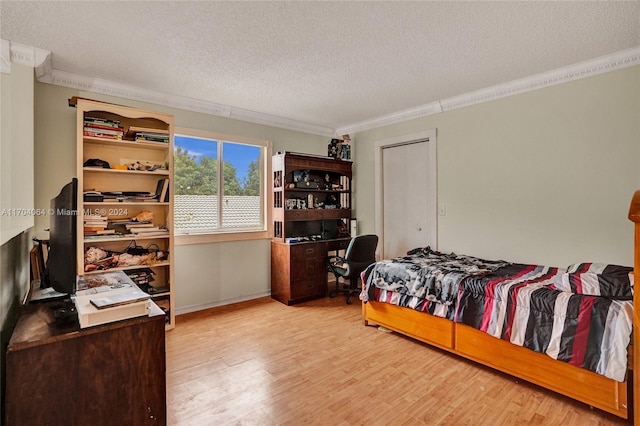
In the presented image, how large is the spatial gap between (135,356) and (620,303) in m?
2.74

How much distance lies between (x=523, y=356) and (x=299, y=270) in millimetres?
2656

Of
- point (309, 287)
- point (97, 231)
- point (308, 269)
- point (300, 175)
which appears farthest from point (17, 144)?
point (309, 287)

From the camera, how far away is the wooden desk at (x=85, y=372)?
119cm

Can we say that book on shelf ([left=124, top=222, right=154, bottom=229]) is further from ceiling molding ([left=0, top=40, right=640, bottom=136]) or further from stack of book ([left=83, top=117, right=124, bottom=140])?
ceiling molding ([left=0, top=40, right=640, bottom=136])

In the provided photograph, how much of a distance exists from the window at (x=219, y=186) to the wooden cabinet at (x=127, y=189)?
288 mm

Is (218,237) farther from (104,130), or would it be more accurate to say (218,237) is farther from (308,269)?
(104,130)

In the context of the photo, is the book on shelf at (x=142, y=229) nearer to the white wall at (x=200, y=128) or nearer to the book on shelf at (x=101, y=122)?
the white wall at (x=200, y=128)

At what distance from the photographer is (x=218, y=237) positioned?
13.3ft

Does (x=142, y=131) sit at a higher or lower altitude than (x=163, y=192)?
higher

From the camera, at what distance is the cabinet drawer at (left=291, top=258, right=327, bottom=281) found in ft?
13.9

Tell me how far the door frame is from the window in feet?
5.34

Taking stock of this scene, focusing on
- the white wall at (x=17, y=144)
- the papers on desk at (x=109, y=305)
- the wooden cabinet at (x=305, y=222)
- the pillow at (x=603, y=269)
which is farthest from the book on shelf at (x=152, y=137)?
the pillow at (x=603, y=269)

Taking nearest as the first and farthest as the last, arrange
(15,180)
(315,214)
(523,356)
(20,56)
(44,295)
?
(44,295) → (523,356) → (15,180) → (20,56) → (315,214)

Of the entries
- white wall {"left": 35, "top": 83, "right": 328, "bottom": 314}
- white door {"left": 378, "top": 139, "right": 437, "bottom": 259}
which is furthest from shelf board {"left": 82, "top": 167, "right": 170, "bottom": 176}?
white door {"left": 378, "top": 139, "right": 437, "bottom": 259}
